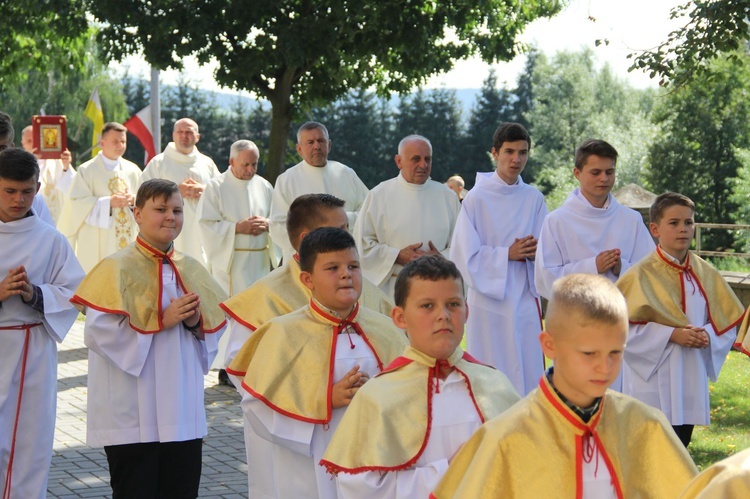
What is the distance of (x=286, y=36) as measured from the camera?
15531 mm

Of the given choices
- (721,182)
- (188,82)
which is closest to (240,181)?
(721,182)

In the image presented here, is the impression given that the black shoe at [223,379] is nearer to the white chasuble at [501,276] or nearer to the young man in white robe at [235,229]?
the young man in white robe at [235,229]

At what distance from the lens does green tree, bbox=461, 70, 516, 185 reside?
67312 mm

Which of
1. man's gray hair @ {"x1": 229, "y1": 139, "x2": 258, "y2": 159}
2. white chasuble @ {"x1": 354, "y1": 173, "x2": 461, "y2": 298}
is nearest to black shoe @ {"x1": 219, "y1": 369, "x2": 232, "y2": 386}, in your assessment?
man's gray hair @ {"x1": 229, "y1": 139, "x2": 258, "y2": 159}

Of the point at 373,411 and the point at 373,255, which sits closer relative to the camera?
the point at 373,411

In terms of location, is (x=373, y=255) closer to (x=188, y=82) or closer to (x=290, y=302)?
(x=290, y=302)

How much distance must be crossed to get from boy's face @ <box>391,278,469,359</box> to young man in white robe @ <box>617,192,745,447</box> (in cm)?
284

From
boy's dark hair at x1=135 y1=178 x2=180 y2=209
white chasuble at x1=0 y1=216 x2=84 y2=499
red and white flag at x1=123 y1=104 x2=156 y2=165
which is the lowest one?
white chasuble at x1=0 y1=216 x2=84 y2=499

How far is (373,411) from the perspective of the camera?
4098 mm

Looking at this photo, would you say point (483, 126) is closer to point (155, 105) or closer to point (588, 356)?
point (155, 105)

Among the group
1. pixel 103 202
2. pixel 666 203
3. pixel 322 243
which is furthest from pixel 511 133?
pixel 103 202

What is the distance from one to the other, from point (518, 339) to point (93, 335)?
11.8ft

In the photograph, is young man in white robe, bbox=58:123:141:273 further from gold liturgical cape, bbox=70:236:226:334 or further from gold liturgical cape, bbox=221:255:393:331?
gold liturgical cape, bbox=221:255:393:331

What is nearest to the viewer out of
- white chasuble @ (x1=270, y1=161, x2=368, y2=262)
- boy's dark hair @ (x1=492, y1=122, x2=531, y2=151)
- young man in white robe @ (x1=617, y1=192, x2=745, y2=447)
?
young man in white robe @ (x1=617, y1=192, x2=745, y2=447)
